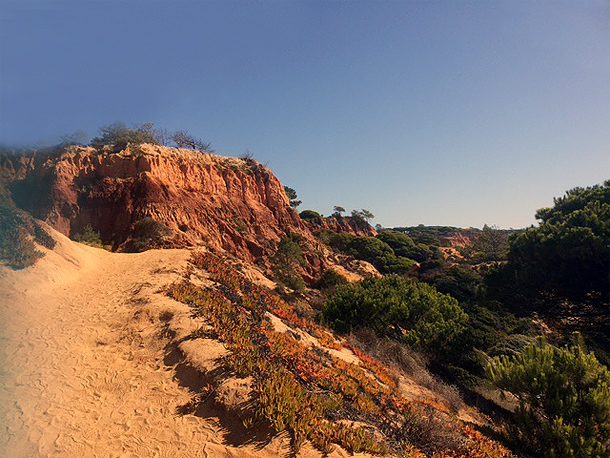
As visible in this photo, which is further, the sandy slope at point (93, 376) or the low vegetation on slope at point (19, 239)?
the low vegetation on slope at point (19, 239)

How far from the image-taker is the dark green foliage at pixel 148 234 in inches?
787

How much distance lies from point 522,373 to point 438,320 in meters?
9.20

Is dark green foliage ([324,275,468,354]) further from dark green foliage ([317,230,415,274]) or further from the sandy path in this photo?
dark green foliage ([317,230,415,274])

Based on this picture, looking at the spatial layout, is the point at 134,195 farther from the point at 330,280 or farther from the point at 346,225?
the point at 346,225

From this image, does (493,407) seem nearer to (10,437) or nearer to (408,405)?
(408,405)

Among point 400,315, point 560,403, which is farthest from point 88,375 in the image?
point 400,315

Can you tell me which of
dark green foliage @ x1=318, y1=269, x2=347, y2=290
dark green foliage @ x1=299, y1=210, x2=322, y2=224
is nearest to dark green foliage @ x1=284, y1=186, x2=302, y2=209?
dark green foliage @ x1=299, y1=210, x2=322, y2=224

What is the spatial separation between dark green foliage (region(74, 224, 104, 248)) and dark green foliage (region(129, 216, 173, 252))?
85.7 inches

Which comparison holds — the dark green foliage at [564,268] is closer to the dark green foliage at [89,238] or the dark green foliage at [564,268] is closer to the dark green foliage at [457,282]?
the dark green foliage at [457,282]

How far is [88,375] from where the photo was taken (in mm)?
7430

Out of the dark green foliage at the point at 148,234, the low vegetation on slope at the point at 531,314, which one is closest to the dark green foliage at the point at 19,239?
the dark green foliage at the point at 148,234

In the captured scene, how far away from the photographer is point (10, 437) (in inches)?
210

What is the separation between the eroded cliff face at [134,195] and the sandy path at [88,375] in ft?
36.2

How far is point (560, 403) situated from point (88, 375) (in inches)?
479
